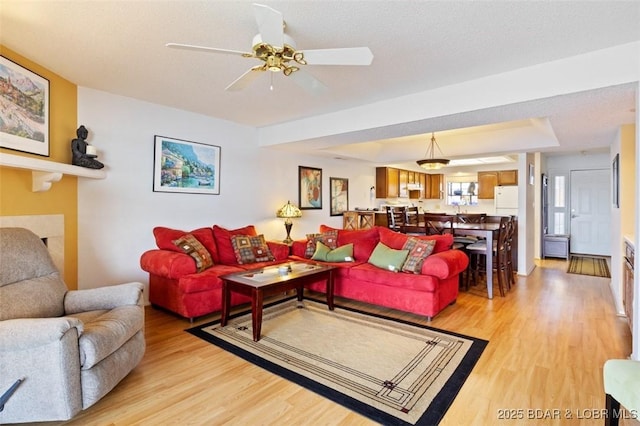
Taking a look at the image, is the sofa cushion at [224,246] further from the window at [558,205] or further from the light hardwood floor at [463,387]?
the window at [558,205]

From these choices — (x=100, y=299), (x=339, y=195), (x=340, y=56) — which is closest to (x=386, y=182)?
(x=339, y=195)

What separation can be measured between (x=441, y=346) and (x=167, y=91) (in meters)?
3.83

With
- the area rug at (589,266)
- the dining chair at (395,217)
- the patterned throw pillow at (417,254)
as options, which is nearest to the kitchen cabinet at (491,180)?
the area rug at (589,266)

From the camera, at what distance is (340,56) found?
212 cm

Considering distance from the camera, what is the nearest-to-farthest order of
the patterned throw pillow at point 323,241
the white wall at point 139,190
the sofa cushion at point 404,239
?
the white wall at point 139,190
the sofa cushion at point 404,239
the patterned throw pillow at point 323,241

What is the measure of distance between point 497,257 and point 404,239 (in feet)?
4.59

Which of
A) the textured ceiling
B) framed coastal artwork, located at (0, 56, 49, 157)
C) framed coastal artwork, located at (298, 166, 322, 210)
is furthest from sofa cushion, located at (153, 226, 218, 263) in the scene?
framed coastal artwork, located at (298, 166, 322, 210)

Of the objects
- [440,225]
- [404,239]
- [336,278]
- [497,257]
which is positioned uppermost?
[440,225]

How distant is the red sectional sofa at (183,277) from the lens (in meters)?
3.42

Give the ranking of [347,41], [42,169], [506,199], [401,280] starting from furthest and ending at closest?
[506,199], [401,280], [42,169], [347,41]

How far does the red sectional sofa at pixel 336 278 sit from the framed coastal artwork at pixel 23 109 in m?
1.46

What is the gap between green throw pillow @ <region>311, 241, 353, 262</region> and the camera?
14.7 ft

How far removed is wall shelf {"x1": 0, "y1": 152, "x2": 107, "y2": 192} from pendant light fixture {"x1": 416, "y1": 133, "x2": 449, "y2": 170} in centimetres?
443

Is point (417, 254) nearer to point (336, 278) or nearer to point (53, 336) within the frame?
point (336, 278)
